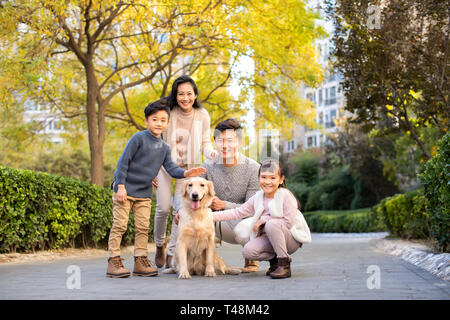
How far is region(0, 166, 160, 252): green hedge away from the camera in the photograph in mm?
9555

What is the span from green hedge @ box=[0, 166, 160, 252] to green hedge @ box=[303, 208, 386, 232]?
19.5m

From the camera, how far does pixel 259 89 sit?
20.0m

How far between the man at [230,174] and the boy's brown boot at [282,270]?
3.71 ft

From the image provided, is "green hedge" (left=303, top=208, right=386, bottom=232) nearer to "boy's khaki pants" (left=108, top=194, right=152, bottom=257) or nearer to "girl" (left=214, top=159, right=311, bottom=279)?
"girl" (left=214, top=159, right=311, bottom=279)

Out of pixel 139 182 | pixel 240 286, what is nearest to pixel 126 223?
pixel 139 182

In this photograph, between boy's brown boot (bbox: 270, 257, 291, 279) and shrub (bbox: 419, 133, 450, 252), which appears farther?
shrub (bbox: 419, 133, 450, 252)

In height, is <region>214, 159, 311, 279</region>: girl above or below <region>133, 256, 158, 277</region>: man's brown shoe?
above

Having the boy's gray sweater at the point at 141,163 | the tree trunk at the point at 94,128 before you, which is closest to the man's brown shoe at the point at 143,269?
the boy's gray sweater at the point at 141,163

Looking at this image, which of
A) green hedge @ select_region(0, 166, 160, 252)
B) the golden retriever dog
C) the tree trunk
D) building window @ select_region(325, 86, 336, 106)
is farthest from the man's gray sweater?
building window @ select_region(325, 86, 336, 106)

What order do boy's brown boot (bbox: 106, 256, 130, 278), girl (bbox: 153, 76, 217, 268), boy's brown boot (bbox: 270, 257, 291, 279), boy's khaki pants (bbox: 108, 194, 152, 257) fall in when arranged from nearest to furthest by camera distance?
1. boy's brown boot (bbox: 270, 257, 291, 279)
2. boy's brown boot (bbox: 106, 256, 130, 278)
3. boy's khaki pants (bbox: 108, 194, 152, 257)
4. girl (bbox: 153, 76, 217, 268)
